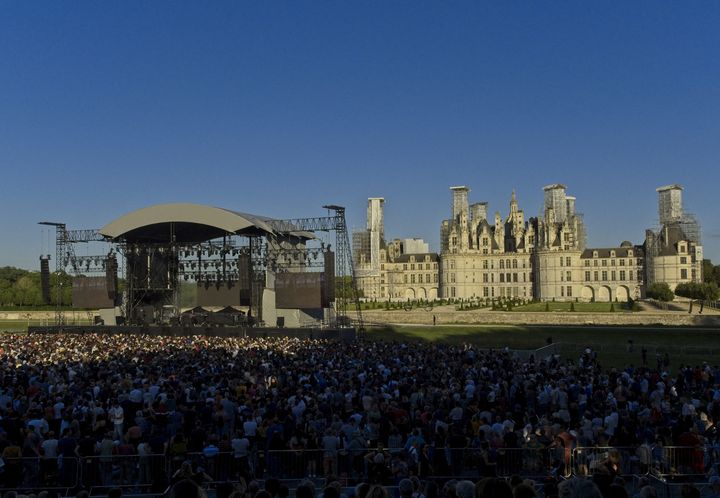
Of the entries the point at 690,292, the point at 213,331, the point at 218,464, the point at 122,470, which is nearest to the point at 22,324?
the point at 213,331

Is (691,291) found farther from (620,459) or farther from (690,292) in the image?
(620,459)

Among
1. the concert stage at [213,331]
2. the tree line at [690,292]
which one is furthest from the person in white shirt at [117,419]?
the tree line at [690,292]

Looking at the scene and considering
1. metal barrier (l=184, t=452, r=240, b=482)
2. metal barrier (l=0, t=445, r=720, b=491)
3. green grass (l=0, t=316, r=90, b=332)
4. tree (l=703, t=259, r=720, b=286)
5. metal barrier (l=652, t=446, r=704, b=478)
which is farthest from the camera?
tree (l=703, t=259, r=720, b=286)

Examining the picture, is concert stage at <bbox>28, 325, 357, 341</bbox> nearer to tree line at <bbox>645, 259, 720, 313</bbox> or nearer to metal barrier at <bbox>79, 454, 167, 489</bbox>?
metal barrier at <bbox>79, 454, 167, 489</bbox>

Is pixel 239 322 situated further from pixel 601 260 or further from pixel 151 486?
pixel 601 260

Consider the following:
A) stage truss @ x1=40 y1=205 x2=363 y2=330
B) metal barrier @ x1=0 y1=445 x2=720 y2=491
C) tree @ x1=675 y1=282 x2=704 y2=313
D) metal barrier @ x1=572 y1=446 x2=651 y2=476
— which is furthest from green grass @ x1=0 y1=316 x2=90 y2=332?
tree @ x1=675 y1=282 x2=704 y2=313

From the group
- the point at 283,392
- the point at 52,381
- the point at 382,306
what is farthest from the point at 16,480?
the point at 382,306

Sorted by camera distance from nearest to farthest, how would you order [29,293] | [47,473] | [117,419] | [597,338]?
1. [47,473]
2. [117,419]
3. [597,338]
4. [29,293]

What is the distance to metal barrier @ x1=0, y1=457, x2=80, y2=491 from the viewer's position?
10633mm

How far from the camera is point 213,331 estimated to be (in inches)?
1911

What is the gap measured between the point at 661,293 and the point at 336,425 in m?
79.8

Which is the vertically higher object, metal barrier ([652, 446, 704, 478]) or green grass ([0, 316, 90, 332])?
metal barrier ([652, 446, 704, 478])

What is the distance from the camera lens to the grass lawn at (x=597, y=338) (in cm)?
3631

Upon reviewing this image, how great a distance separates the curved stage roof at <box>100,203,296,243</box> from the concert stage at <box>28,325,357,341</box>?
693 cm
